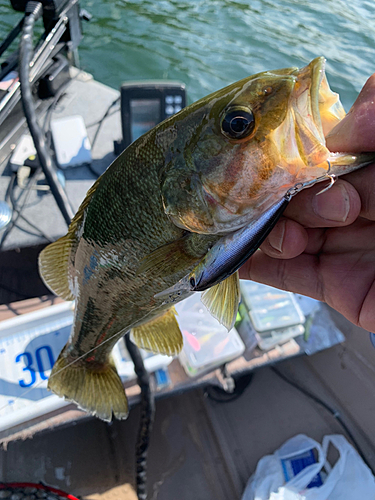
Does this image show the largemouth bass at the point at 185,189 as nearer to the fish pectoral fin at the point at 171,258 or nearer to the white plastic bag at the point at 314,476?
the fish pectoral fin at the point at 171,258

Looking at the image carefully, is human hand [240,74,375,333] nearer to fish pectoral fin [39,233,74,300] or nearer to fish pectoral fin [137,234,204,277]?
fish pectoral fin [137,234,204,277]

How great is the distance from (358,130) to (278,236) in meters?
0.45

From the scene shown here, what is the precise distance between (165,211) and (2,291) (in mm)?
2564

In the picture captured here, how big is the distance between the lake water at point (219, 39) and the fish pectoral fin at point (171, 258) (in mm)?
5780

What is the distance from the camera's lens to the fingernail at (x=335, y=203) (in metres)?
1.18

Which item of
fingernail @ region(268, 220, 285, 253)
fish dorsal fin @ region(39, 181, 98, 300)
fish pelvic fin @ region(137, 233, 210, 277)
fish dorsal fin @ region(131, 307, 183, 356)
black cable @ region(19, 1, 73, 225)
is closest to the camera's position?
fish pelvic fin @ region(137, 233, 210, 277)

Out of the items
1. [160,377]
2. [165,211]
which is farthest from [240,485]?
[165,211]

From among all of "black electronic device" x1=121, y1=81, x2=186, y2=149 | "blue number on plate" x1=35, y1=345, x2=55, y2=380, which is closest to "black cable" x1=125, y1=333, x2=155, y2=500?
"blue number on plate" x1=35, y1=345, x2=55, y2=380

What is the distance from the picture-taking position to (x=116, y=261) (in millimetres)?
1350

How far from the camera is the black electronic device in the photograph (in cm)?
324

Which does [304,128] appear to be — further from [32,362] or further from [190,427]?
[190,427]

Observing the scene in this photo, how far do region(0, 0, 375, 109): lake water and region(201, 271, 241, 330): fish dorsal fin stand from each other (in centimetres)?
577

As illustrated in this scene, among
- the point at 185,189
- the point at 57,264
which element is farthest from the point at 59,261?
the point at 185,189

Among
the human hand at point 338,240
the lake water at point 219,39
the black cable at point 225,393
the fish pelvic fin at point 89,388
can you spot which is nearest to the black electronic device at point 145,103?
the human hand at point 338,240
